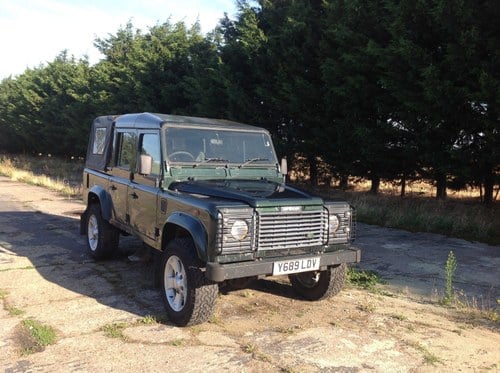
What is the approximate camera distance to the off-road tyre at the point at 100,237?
685 centimetres

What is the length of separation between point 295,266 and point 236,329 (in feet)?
2.77

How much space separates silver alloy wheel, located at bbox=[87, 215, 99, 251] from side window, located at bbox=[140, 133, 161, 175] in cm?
191

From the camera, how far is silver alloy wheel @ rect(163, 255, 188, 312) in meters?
4.59

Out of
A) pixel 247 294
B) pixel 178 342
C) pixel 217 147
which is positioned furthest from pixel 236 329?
pixel 217 147

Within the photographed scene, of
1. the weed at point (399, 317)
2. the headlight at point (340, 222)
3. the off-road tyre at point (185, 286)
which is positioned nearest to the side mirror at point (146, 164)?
the off-road tyre at point (185, 286)

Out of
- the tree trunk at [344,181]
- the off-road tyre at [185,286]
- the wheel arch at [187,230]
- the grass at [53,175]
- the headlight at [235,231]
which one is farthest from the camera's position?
the grass at [53,175]

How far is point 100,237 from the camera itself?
6.87m

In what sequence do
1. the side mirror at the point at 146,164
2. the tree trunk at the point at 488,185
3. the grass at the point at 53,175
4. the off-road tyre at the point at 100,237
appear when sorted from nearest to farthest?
the side mirror at the point at 146,164, the off-road tyre at the point at 100,237, the tree trunk at the point at 488,185, the grass at the point at 53,175

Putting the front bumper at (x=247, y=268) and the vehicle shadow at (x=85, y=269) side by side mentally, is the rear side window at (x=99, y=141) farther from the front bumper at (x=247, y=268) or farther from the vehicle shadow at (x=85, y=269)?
the front bumper at (x=247, y=268)

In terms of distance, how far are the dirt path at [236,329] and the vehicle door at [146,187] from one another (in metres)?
0.84

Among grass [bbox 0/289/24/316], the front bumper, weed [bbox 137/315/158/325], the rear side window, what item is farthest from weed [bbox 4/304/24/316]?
the rear side window

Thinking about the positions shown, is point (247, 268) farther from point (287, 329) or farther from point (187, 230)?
point (287, 329)

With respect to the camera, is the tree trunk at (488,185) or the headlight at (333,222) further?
the tree trunk at (488,185)

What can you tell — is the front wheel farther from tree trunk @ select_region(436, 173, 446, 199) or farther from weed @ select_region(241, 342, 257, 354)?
tree trunk @ select_region(436, 173, 446, 199)
